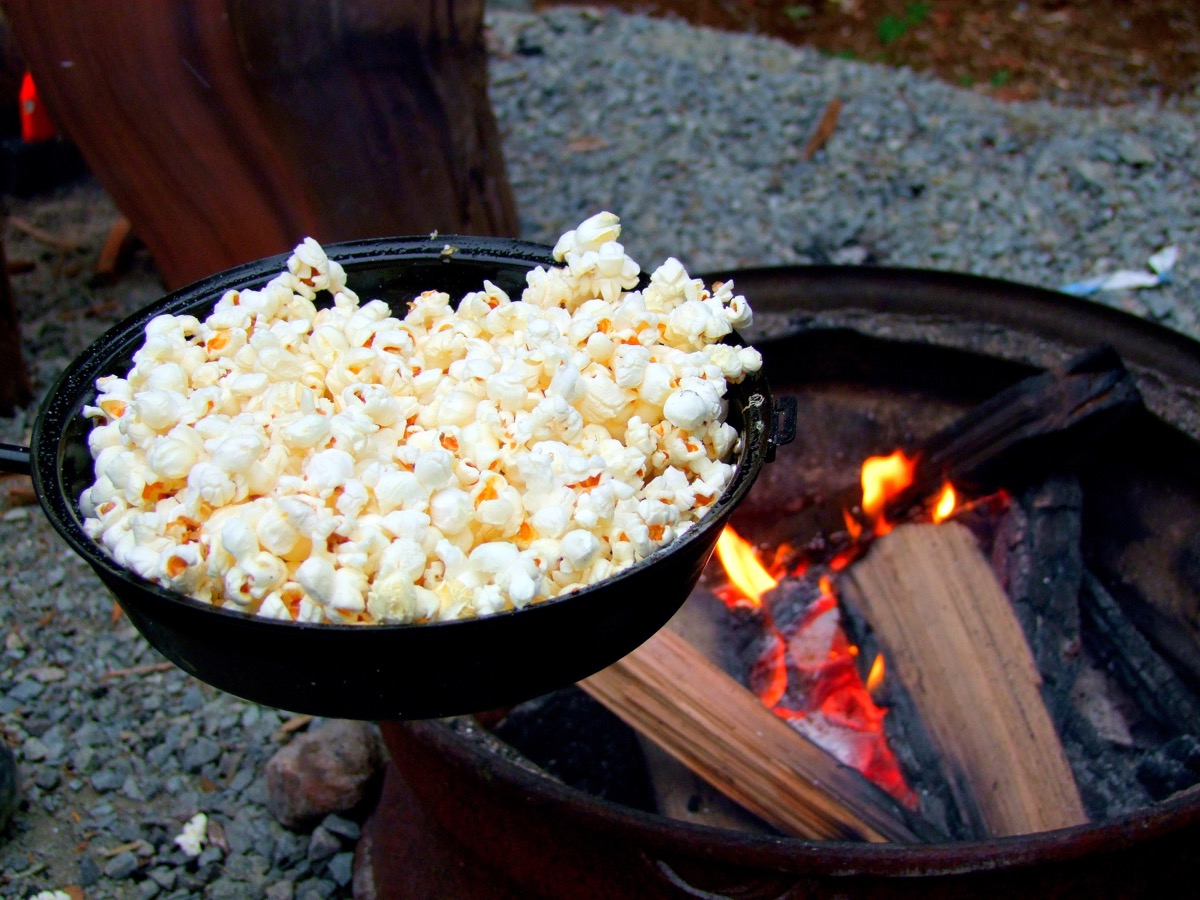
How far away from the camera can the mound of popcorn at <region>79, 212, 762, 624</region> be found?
3.52 ft

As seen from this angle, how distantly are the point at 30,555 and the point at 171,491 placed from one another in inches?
75.0

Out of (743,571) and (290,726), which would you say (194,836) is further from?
(743,571)

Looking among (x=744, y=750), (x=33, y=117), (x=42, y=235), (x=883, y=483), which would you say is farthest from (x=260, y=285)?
(x=42, y=235)

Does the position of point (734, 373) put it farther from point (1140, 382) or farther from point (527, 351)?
point (1140, 382)

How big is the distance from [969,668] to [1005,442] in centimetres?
48

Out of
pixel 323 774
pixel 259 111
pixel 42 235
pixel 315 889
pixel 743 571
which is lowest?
pixel 315 889

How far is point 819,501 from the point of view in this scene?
2.51m

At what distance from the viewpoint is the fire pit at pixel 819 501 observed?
137 cm

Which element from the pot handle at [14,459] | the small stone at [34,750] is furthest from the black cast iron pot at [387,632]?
the small stone at [34,750]

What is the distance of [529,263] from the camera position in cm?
149

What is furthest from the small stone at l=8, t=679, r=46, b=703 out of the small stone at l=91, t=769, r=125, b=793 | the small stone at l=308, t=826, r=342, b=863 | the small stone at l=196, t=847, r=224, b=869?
the small stone at l=308, t=826, r=342, b=863

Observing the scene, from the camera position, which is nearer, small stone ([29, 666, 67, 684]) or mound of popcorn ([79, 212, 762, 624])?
mound of popcorn ([79, 212, 762, 624])

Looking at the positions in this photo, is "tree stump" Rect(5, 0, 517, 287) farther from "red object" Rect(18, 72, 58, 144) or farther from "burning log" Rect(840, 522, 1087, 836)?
"burning log" Rect(840, 522, 1087, 836)

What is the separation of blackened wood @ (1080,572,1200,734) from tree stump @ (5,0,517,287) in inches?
86.6
